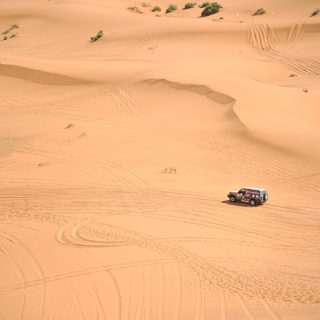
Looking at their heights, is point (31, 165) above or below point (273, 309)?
below

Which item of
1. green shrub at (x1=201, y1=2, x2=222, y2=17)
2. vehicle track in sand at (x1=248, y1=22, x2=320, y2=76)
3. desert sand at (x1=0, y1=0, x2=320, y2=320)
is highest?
green shrub at (x1=201, y1=2, x2=222, y2=17)

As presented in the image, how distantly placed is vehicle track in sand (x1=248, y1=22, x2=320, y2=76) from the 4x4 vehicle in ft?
55.6

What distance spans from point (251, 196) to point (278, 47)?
23.1 metres

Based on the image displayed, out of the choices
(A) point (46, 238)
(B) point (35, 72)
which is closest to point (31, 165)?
(A) point (46, 238)

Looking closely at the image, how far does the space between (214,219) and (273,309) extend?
4.17 meters

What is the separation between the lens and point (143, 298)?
27.3 ft

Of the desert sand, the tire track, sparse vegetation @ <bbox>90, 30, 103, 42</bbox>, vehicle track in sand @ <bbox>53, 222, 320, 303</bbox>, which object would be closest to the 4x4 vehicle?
the desert sand

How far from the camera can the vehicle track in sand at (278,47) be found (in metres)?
27.7

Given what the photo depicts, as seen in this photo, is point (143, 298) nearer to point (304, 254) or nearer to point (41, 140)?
point (304, 254)

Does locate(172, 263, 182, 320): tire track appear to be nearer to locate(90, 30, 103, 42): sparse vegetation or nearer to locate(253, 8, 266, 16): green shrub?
locate(90, 30, 103, 42): sparse vegetation

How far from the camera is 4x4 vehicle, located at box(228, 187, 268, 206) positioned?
12531mm

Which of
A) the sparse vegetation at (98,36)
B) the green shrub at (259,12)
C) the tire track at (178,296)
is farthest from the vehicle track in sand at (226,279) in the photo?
the green shrub at (259,12)

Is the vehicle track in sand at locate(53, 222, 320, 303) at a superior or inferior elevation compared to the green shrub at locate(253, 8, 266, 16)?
inferior

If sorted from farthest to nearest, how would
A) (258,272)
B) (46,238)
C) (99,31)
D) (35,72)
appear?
(99,31), (35,72), (46,238), (258,272)
